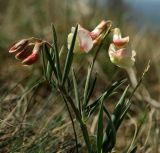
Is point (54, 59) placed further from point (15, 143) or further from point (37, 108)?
point (37, 108)

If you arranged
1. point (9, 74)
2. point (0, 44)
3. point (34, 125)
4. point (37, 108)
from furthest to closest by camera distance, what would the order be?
point (0, 44), point (9, 74), point (37, 108), point (34, 125)

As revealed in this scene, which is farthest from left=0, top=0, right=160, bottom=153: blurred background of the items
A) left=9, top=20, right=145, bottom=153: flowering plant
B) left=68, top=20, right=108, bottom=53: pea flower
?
left=68, top=20, right=108, bottom=53: pea flower

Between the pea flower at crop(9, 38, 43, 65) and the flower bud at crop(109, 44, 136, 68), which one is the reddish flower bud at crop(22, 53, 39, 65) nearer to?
the pea flower at crop(9, 38, 43, 65)

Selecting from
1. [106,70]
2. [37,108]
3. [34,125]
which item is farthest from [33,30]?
[34,125]

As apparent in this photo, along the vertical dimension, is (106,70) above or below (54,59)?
below

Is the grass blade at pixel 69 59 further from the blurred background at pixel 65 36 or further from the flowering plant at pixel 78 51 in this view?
the blurred background at pixel 65 36

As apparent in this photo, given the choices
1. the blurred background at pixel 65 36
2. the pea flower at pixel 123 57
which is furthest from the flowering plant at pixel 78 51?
the blurred background at pixel 65 36

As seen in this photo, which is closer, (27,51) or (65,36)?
(27,51)

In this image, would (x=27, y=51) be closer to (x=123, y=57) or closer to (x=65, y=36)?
(x=123, y=57)

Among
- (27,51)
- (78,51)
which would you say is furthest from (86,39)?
(27,51)
